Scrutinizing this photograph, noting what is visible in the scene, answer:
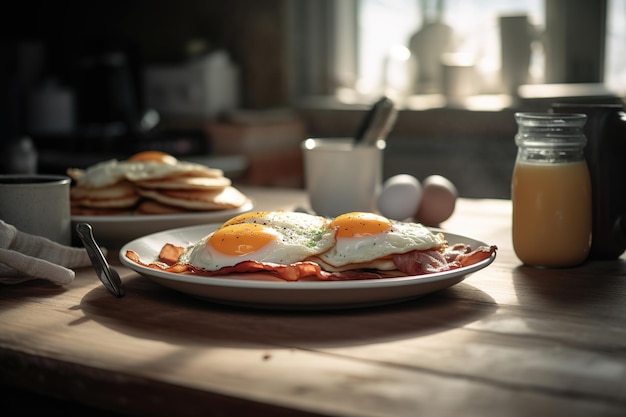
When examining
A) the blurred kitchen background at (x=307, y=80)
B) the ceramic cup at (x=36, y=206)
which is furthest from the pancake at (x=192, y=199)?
the blurred kitchen background at (x=307, y=80)

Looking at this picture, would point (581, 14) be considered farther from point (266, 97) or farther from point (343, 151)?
point (343, 151)

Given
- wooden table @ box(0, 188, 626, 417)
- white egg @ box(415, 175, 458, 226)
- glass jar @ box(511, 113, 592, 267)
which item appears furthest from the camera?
white egg @ box(415, 175, 458, 226)

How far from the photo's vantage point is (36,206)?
4.14ft

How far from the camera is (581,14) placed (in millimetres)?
3148

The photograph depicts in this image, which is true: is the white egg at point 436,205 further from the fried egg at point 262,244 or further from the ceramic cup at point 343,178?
the fried egg at point 262,244

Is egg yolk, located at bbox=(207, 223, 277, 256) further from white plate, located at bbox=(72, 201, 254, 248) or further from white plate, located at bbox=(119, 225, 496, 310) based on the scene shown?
white plate, located at bbox=(72, 201, 254, 248)

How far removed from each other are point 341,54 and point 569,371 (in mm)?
3209

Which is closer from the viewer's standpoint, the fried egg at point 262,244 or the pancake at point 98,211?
the fried egg at point 262,244

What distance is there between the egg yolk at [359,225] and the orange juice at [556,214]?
0.29 meters

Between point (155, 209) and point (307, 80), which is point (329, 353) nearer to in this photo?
point (155, 209)

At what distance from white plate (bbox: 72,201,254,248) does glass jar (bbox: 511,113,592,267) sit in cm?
54

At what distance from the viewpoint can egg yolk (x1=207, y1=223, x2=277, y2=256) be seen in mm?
1022

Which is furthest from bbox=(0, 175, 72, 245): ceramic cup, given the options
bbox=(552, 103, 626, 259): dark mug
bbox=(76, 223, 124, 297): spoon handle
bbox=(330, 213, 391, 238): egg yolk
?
bbox=(552, 103, 626, 259): dark mug

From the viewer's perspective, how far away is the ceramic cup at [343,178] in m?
1.73
